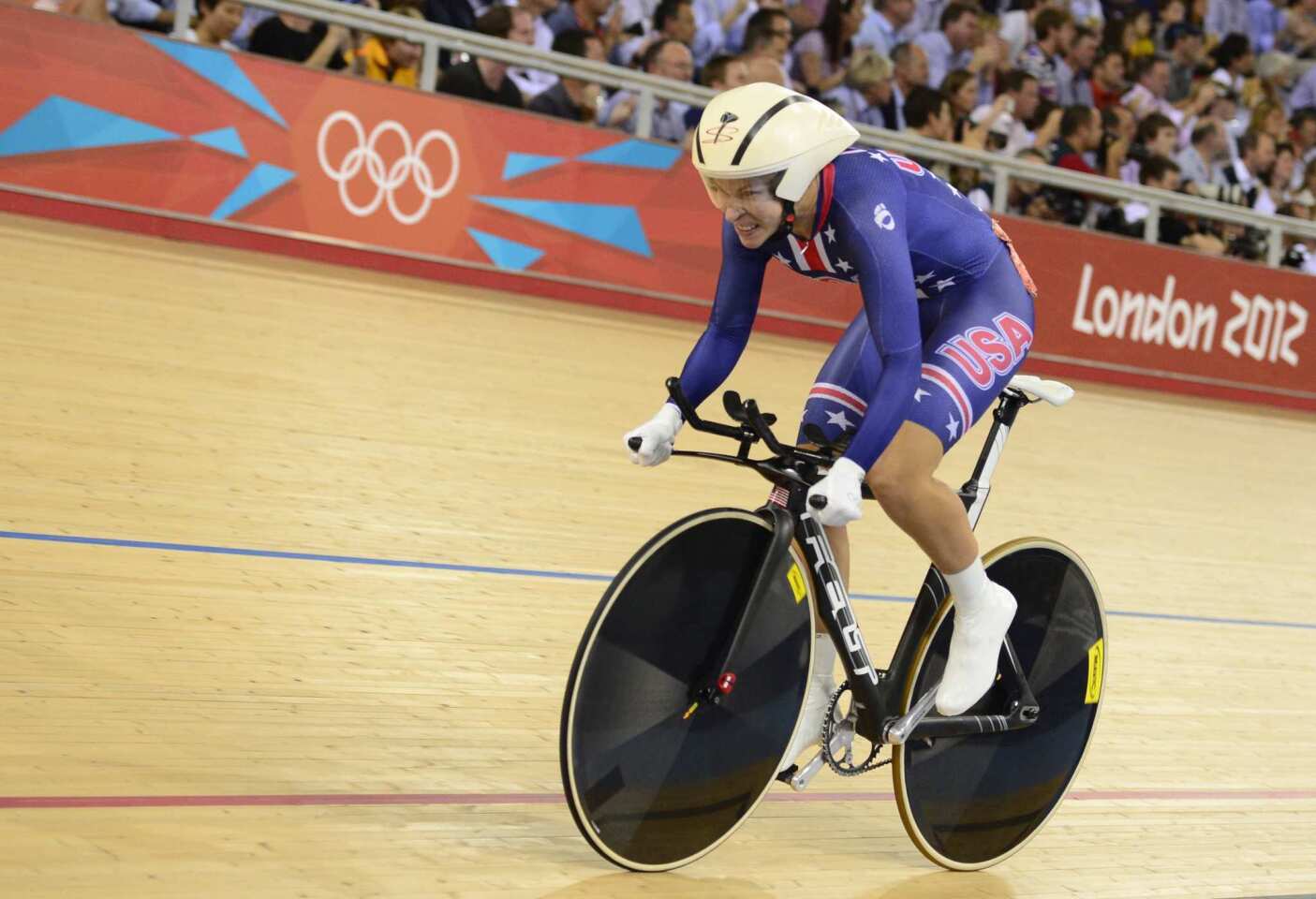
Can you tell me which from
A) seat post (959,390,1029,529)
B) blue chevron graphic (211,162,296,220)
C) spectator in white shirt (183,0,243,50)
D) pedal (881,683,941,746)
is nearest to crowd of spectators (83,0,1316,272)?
spectator in white shirt (183,0,243,50)

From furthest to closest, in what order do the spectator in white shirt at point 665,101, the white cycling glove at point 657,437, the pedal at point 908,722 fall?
the spectator in white shirt at point 665,101, the pedal at point 908,722, the white cycling glove at point 657,437

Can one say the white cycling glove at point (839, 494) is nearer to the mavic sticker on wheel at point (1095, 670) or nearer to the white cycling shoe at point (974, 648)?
the white cycling shoe at point (974, 648)

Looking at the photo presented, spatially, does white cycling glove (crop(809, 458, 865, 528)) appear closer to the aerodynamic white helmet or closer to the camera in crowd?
the aerodynamic white helmet

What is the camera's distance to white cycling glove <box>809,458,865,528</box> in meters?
2.42

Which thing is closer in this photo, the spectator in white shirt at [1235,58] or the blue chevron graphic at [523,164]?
the blue chevron graphic at [523,164]

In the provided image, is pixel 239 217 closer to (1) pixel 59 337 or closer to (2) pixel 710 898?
(1) pixel 59 337

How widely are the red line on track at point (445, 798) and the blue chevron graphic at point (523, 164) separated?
20.8 ft

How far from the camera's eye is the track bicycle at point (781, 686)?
98.7 inches

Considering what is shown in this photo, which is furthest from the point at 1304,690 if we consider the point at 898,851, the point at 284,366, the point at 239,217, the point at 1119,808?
the point at 239,217

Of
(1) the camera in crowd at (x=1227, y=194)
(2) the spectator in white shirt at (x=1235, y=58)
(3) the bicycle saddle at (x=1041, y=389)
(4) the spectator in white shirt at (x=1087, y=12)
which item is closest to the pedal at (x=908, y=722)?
(3) the bicycle saddle at (x=1041, y=389)

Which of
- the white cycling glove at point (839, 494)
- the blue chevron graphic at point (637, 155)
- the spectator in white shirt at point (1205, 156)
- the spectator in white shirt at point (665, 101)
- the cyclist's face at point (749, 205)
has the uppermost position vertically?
the cyclist's face at point (749, 205)

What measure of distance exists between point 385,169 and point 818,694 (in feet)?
21.5

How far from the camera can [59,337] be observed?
19.6ft

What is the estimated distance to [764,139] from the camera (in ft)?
8.21
